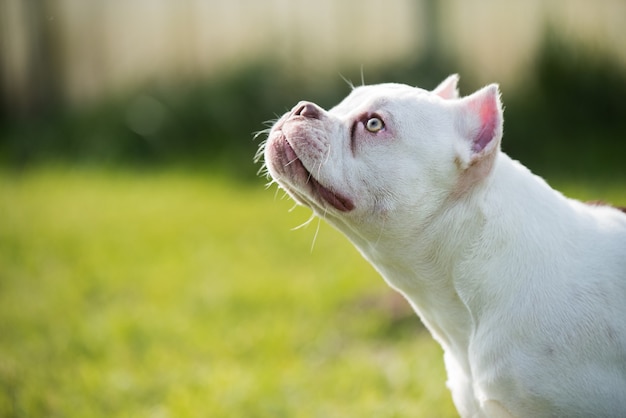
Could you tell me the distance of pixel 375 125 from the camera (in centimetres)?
331

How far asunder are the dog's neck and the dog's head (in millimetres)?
82

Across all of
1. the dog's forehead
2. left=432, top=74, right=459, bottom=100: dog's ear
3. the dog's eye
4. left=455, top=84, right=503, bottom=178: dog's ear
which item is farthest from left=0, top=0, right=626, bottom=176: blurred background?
the dog's eye

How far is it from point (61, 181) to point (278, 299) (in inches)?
182

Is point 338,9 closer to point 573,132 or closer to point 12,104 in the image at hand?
point 573,132

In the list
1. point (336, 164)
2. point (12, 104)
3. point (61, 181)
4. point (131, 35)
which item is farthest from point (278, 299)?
point (12, 104)

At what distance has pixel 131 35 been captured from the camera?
11844 millimetres

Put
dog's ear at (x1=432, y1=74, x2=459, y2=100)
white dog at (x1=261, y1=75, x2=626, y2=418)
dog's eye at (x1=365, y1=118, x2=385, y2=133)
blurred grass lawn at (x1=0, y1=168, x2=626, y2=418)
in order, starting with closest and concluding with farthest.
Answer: white dog at (x1=261, y1=75, x2=626, y2=418)
dog's eye at (x1=365, y1=118, x2=385, y2=133)
dog's ear at (x1=432, y1=74, x2=459, y2=100)
blurred grass lawn at (x1=0, y1=168, x2=626, y2=418)

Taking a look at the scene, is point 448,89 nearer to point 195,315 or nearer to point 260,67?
point 195,315

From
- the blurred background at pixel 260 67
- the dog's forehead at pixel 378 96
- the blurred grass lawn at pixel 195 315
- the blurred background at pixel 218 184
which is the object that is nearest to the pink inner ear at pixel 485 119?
the dog's forehead at pixel 378 96

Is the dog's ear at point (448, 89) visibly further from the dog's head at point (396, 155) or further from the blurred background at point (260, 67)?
the blurred background at point (260, 67)

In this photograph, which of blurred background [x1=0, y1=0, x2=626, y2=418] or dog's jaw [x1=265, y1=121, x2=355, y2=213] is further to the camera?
blurred background [x1=0, y1=0, x2=626, y2=418]

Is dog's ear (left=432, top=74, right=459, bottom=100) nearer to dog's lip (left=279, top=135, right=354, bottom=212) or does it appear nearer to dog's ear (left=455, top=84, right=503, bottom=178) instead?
dog's ear (left=455, top=84, right=503, bottom=178)

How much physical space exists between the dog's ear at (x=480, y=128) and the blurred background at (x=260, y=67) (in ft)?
19.3

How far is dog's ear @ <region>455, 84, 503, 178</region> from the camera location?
10.5 ft
